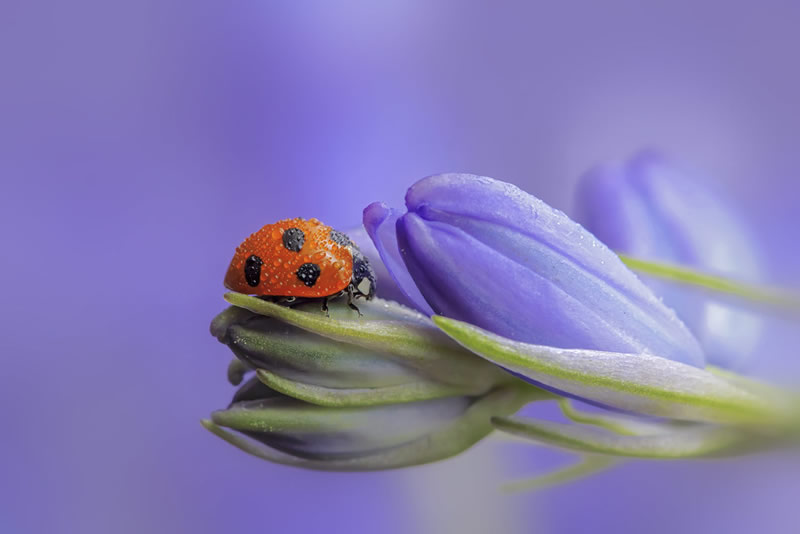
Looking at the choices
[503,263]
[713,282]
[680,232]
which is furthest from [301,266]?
[680,232]

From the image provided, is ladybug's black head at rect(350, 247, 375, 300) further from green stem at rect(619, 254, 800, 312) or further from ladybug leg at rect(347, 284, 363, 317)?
green stem at rect(619, 254, 800, 312)

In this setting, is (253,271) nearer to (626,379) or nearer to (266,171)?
(626,379)

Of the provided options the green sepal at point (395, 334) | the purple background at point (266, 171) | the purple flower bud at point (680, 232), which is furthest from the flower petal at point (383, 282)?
the purple background at point (266, 171)

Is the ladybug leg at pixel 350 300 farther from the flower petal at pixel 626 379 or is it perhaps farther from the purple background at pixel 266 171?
the purple background at pixel 266 171

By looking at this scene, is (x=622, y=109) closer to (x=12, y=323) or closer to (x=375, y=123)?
(x=375, y=123)

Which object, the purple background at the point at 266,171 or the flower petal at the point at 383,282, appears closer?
the flower petal at the point at 383,282
